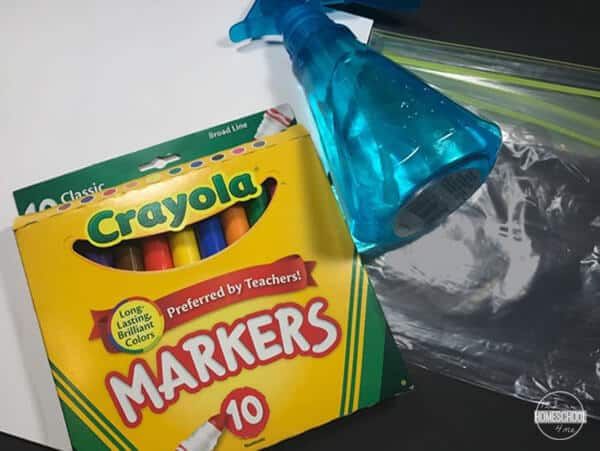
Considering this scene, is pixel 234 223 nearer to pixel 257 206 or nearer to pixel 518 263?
pixel 257 206

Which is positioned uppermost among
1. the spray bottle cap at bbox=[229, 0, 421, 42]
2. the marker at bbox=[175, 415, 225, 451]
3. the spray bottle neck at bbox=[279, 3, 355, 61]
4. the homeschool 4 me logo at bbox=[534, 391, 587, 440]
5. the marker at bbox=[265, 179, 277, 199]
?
the spray bottle cap at bbox=[229, 0, 421, 42]

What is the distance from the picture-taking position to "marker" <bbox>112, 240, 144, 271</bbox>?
430 millimetres

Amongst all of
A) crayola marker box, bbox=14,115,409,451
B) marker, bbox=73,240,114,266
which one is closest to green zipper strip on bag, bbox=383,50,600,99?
crayola marker box, bbox=14,115,409,451

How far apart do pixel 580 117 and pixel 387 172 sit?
206mm

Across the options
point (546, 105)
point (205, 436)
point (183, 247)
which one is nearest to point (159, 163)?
point (183, 247)

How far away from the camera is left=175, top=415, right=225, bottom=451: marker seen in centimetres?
42

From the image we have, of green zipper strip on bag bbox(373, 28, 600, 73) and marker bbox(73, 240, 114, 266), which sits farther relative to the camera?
green zipper strip on bag bbox(373, 28, 600, 73)

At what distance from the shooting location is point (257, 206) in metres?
0.43

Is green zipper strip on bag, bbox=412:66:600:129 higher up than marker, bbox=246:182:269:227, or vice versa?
green zipper strip on bag, bbox=412:66:600:129

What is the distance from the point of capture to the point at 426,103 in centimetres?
A: 44

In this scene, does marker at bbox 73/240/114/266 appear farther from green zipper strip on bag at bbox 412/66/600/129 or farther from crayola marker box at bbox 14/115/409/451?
green zipper strip on bag at bbox 412/66/600/129

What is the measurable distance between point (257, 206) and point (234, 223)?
18mm

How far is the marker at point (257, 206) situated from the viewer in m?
0.43

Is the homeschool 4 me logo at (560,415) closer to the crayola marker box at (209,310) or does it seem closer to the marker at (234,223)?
the crayola marker box at (209,310)
